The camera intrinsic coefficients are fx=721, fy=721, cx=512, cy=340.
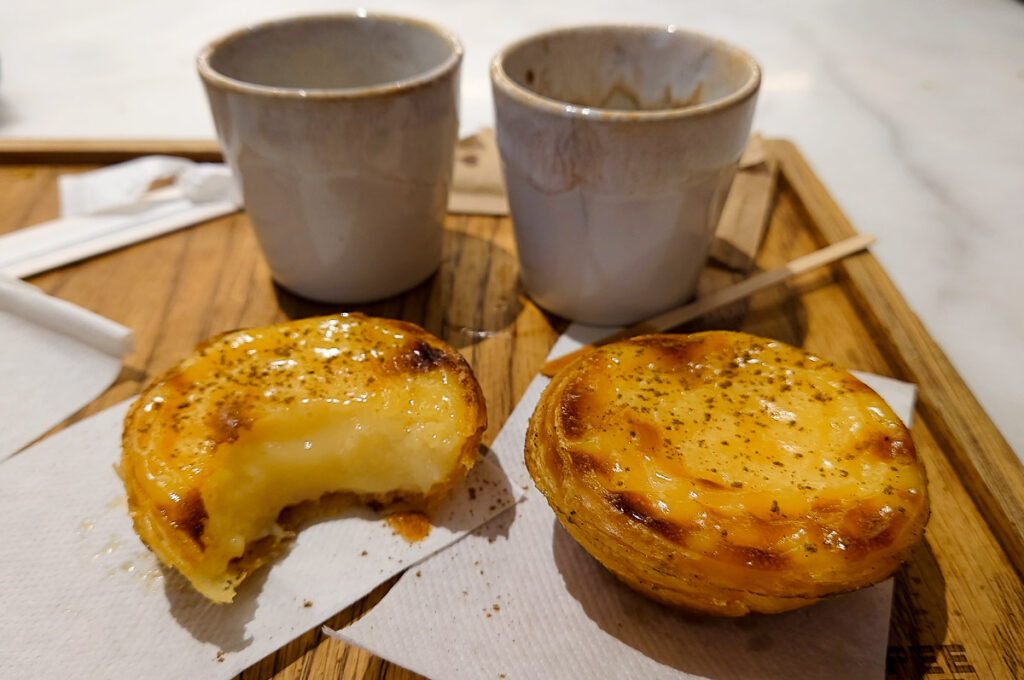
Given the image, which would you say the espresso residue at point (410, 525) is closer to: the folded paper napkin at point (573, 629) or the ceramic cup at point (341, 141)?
the folded paper napkin at point (573, 629)

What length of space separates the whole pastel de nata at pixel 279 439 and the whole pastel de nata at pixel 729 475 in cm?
16

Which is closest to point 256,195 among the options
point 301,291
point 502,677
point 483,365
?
point 301,291

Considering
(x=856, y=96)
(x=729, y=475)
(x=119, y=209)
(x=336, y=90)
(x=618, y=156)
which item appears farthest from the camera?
(x=856, y=96)

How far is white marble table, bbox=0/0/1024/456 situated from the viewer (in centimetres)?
159

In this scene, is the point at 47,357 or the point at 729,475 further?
the point at 47,357

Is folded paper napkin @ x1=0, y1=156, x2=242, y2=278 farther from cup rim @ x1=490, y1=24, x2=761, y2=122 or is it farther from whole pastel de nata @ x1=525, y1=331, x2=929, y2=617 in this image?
whole pastel de nata @ x1=525, y1=331, x2=929, y2=617

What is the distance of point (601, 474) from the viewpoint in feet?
2.81

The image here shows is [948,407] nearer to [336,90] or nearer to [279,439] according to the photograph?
[279,439]

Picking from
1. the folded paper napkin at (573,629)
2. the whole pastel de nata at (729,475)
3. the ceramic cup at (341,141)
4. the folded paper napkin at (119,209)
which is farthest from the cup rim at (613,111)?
the folded paper napkin at (119,209)

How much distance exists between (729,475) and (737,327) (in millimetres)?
570

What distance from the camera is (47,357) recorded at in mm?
1252

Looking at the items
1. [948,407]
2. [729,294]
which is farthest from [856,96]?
[948,407]

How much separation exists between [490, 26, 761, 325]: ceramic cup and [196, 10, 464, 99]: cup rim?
0.35 feet

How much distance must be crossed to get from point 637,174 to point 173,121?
5.85 feet
